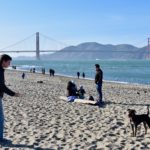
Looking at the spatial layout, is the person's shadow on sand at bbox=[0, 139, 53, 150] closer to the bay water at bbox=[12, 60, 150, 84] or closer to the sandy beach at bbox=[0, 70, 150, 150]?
the sandy beach at bbox=[0, 70, 150, 150]

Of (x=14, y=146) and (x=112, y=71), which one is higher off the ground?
(x=112, y=71)

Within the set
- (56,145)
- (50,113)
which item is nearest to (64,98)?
(50,113)

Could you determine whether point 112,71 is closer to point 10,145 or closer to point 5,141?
point 5,141

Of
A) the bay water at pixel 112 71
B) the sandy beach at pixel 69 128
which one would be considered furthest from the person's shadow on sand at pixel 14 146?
the bay water at pixel 112 71

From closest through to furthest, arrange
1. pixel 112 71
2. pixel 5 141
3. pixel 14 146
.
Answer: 1. pixel 14 146
2. pixel 5 141
3. pixel 112 71

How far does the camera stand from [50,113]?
453 inches

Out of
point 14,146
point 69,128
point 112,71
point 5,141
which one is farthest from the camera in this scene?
point 112,71

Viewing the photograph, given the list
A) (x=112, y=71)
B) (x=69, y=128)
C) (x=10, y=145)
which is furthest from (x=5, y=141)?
(x=112, y=71)

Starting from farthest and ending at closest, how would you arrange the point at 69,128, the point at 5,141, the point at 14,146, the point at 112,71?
the point at 112,71
the point at 69,128
the point at 5,141
the point at 14,146

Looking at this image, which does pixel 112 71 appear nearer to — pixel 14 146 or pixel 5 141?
pixel 5 141

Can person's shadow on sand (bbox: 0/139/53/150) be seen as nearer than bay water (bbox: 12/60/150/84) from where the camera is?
Yes

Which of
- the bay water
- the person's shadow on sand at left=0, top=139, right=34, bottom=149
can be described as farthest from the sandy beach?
the bay water

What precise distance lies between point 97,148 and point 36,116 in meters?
3.92

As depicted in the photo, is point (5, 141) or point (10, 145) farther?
point (5, 141)
